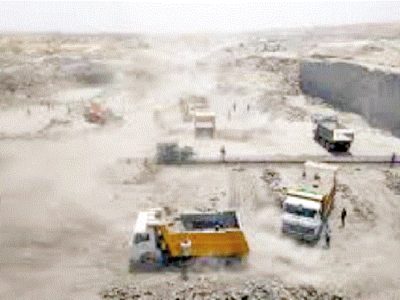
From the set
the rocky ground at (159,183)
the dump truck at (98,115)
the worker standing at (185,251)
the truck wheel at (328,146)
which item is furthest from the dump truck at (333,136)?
the worker standing at (185,251)

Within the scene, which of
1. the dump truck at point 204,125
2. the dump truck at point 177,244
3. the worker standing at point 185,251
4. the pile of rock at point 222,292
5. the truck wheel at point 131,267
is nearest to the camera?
the pile of rock at point 222,292

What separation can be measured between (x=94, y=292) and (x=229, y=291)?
4899mm

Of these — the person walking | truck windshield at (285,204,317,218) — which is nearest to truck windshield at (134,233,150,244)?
truck windshield at (285,204,317,218)

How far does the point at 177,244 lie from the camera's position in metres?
24.7

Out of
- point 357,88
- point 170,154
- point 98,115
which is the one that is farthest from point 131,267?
point 357,88

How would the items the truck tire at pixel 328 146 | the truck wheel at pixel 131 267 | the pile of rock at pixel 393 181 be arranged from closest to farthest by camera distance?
the truck wheel at pixel 131 267
the pile of rock at pixel 393 181
the truck tire at pixel 328 146

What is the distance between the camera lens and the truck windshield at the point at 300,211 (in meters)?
28.0

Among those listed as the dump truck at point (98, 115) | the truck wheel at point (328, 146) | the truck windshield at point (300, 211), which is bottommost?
the truck wheel at point (328, 146)

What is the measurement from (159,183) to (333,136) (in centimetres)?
1271

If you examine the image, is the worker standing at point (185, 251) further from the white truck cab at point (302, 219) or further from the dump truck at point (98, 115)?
the dump truck at point (98, 115)

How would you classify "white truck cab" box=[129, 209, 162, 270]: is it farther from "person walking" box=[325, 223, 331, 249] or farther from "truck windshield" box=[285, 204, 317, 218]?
"person walking" box=[325, 223, 331, 249]

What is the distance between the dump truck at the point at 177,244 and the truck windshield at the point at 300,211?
12.6ft

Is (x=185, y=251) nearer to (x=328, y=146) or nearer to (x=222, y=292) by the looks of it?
(x=222, y=292)

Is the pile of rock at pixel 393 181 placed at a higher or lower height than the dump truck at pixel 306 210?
lower
